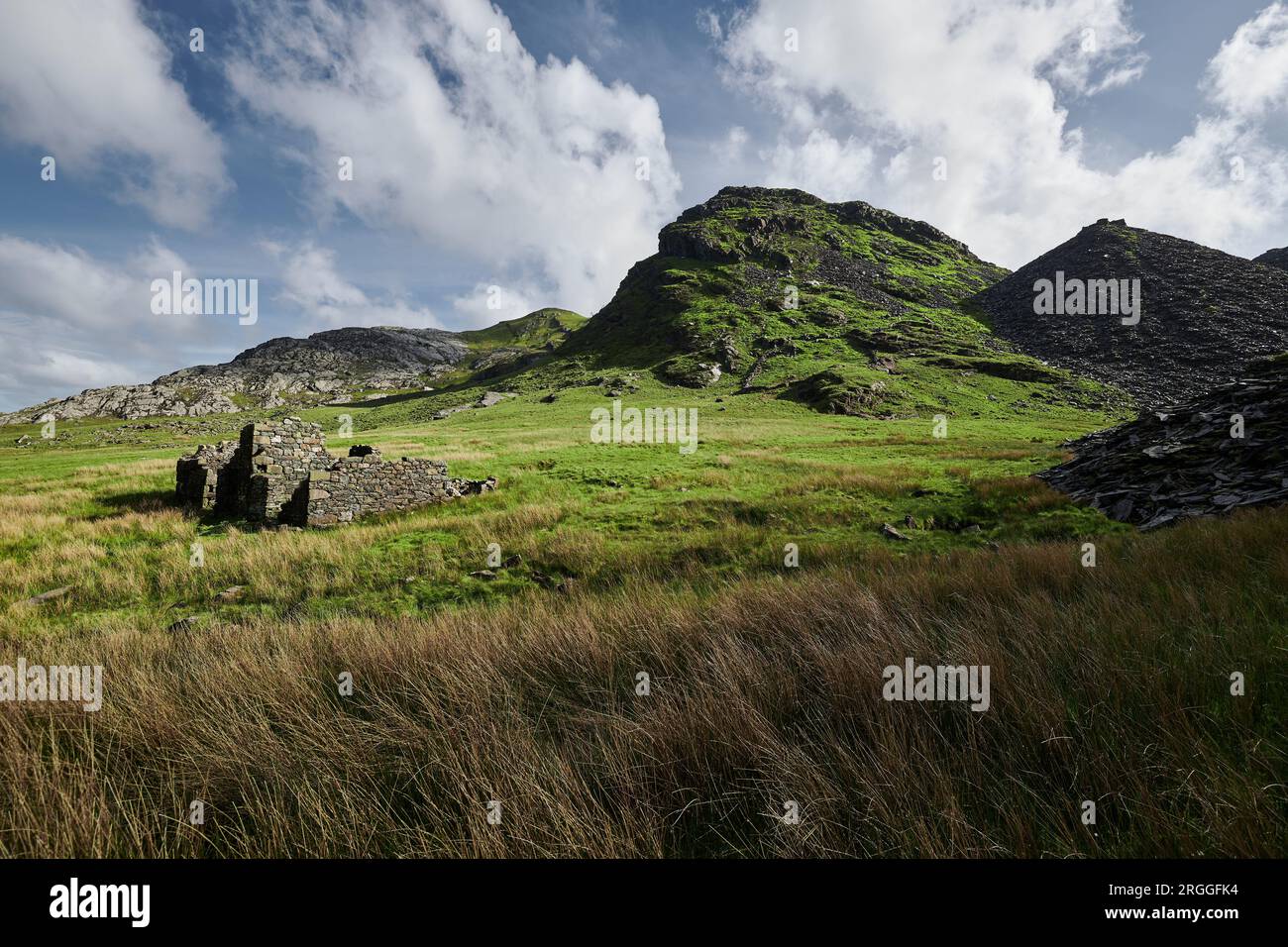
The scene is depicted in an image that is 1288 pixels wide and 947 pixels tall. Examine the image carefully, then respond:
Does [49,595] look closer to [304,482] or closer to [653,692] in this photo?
[304,482]

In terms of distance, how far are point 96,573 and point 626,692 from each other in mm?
12318

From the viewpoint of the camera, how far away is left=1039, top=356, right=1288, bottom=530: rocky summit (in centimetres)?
1013

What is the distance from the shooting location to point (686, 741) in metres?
2.86

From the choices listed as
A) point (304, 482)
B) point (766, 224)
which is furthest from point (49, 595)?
point (766, 224)

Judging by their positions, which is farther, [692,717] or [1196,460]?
[1196,460]

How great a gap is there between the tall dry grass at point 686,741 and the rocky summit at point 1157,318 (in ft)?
256

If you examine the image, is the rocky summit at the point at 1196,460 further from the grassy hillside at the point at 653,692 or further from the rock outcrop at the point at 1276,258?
the rock outcrop at the point at 1276,258

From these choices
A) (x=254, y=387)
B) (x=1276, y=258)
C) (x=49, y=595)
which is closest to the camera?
(x=49, y=595)

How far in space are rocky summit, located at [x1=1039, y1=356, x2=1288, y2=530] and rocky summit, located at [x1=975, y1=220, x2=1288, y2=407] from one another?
59152mm

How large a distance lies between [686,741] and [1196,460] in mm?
16914

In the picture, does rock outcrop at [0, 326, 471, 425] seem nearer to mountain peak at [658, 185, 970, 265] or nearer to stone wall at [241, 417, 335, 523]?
mountain peak at [658, 185, 970, 265]

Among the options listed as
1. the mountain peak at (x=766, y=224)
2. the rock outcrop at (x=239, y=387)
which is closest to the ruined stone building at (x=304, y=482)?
the mountain peak at (x=766, y=224)

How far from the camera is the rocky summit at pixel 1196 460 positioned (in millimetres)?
10133

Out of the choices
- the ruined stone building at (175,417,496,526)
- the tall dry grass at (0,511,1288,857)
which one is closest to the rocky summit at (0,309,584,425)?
the ruined stone building at (175,417,496,526)
